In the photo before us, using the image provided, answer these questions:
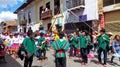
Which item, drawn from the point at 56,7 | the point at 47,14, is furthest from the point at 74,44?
the point at 47,14

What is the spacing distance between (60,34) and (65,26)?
56.7 feet

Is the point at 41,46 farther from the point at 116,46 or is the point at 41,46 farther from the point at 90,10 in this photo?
the point at 90,10

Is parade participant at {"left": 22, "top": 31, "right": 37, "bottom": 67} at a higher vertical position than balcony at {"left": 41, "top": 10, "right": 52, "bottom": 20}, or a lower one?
lower

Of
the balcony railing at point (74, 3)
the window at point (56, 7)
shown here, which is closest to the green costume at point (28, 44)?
the balcony railing at point (74, 3)

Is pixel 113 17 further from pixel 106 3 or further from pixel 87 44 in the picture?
pixel 87 44

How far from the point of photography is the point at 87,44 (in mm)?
12227

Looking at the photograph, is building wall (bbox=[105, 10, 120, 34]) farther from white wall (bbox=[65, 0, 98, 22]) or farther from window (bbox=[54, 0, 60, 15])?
window (bbox=[54, 0, 60, 15])

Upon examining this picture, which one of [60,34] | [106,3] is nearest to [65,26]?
[106,3]

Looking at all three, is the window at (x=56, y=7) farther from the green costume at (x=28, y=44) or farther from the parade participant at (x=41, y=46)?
the green costume at (x=28, y=44)

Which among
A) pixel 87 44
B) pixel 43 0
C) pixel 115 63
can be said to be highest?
pixel 43 0

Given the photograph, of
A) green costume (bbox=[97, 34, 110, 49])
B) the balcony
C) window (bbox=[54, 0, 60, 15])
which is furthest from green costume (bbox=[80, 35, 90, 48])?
the balcony

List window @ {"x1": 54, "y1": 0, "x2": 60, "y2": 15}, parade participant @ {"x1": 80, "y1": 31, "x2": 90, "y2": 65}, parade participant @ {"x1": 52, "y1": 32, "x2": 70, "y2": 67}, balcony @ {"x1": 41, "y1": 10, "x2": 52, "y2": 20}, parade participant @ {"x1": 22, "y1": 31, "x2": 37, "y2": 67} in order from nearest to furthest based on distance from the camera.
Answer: parade participant @ {"x1": 52, "y1": 32, "x2": 70, "y2": 67}, parade participant @ {"x1": 22, "y1": 31, "x2": 37, "y2": 67}, parade participant @ {"x1": 80, "y1": 31, "x2": 90, "y2": 65}, window @ {"x1": 54, "y1": 0, "x2": 60, "y2": 15}, balcony @ {"x1": 41, "y1": 10, "x2": 52, "y2": 20}

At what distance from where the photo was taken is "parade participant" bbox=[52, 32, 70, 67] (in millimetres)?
8580

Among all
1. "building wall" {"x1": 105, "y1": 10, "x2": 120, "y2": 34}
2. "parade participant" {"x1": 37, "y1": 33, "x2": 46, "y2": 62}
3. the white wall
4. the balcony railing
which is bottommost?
"parade participant" {"x1": 37, "y1": 33, "x2": 46, "y2": 62}
